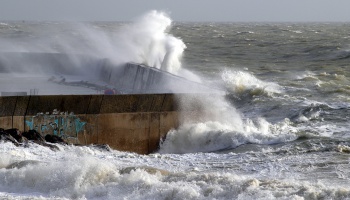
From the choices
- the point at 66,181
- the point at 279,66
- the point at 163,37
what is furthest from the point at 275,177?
the point at 279,66

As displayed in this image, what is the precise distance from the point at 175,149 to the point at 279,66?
26479 millimetres

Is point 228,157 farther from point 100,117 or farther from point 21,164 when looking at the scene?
point 21,164

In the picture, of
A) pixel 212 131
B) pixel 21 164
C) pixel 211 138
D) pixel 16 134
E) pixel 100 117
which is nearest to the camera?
pixel 21 164

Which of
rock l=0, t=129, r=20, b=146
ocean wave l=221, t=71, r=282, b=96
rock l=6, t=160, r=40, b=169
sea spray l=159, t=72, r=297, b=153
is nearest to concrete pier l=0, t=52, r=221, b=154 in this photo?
sea spray l=159, t=72, r=297, b=153

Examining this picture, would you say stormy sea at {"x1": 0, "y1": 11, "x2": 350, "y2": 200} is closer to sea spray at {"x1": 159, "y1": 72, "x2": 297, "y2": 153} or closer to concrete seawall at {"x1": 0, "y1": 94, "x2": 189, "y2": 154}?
sea spray at {"x1": 159, "y1": 72, "x2": 297, "y2": 153}

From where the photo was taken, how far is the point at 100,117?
50.9 ft

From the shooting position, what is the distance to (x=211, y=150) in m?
16.6

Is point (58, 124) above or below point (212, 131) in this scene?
above

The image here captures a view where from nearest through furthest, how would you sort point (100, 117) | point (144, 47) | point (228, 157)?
point (228, 157)
point (100, 117)
point (144, 47)

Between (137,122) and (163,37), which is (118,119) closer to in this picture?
(137,122)

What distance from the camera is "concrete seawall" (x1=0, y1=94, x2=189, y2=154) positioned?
14820 millimetres

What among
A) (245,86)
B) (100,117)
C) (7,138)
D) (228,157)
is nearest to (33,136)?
(7,138)

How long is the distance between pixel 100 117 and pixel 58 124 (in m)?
0.84

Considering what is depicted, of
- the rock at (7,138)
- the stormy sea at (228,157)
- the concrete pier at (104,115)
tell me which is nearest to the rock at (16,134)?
the rock at (7,138)
